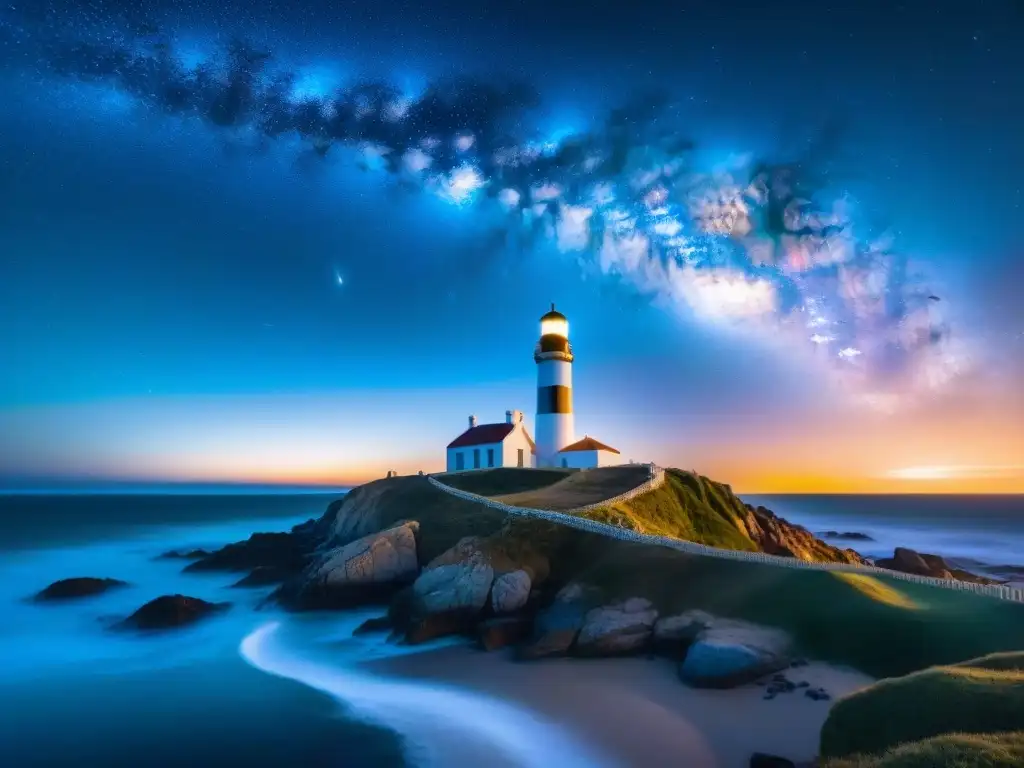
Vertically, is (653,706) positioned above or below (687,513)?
below

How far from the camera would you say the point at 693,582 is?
2061 centimetres

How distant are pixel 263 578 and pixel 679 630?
25999 millimetres

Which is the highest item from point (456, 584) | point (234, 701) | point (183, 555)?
point (456, 584)

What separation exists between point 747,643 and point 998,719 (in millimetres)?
8035

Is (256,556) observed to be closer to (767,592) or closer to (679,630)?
(679,630)

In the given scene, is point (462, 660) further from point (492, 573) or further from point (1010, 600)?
point (1010, 600)

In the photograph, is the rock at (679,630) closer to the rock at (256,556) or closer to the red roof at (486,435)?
the rock at (256,556)

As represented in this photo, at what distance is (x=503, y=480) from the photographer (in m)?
43.4

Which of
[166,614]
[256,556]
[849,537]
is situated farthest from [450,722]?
[849,537]

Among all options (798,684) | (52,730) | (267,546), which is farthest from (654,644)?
Answer: (267,546)

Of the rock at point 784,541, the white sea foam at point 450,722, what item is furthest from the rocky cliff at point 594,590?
the rock at point 784,541

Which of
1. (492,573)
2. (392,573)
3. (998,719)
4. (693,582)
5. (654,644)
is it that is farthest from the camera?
(392,573)

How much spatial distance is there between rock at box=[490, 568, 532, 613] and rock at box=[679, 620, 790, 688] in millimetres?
6946

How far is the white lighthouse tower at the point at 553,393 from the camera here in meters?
47.2
